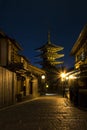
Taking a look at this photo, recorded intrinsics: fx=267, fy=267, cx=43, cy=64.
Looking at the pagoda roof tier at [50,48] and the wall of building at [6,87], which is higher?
the pagoda roof tier at [50,48]

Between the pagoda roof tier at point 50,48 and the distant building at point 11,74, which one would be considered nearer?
the distant building at point 11,74

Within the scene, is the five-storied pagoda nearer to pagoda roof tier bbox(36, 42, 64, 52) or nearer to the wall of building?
pagoda roof tier bbox(36, 42, 64, 52)

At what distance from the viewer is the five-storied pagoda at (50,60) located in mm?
70412

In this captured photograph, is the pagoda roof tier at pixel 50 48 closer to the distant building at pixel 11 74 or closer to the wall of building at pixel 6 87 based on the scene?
the distant building at pixel 11 74

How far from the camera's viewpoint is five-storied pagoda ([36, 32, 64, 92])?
231 ft

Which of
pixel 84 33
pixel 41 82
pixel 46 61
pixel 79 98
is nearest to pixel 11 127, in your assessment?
pixel 79 98

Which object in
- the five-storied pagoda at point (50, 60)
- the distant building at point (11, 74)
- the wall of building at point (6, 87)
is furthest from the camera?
the five-storied pagoda at point (50, 60)

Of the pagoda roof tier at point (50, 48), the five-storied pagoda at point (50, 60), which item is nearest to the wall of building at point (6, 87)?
the five-storied pagoda at point (50, 60)

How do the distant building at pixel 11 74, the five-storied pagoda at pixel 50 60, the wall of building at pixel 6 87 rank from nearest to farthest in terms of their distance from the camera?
the wall of building at pixel 6 87, the distant building at pixel 11 74, the five-storied pagoda at pixel 50 60

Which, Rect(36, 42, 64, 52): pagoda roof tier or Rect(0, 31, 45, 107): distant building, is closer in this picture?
Rect(0, 31, 45, 107): distant building

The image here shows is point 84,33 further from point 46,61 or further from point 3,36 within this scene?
point 46,61

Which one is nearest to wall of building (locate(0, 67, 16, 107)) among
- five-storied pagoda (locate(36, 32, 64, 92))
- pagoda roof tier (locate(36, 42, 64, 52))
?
five-storied pagoda (locate(36, 32, 64, 92))

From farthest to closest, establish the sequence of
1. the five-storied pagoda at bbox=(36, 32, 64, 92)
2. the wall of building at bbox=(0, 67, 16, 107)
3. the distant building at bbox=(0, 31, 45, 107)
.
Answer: the five-storied pagoda at bbox=(36, 32, 64, 92) → the distant building at bbox=(0, 31, 45, 107) → the wall of building at bbox=(0, 67, 16, 107)

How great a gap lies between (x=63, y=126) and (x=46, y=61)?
63.3m
